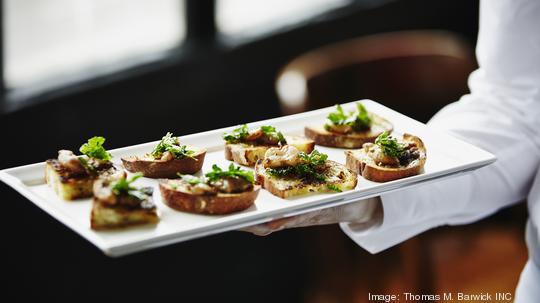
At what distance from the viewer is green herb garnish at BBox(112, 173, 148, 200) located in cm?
154

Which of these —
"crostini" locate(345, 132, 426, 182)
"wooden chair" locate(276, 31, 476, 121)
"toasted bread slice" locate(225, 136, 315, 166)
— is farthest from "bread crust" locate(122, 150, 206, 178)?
"wooden chair" locate(276, 31, 476, 121)

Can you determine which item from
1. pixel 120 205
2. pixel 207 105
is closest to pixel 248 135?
pixel 120 205

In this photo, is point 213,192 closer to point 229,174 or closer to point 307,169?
point 229,174

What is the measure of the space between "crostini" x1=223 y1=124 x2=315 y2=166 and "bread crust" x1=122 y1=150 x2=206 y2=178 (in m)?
0.11

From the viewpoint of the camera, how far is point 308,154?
1.83 meters

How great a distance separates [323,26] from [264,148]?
2.39 metres

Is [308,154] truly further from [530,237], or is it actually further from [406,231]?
[530,237]

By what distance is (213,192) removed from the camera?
1.58 metres

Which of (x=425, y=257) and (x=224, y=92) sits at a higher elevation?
(x=224, y=92)

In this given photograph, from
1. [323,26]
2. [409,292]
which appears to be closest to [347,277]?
[409,292]

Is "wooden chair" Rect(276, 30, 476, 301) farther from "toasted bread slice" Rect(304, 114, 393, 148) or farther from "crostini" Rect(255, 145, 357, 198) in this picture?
"crostini" Rect(255, 145, 357, 198)

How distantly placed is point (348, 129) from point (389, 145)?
139 millimetres

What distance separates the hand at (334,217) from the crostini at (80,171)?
0.93 ft

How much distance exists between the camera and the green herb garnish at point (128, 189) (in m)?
1.54
